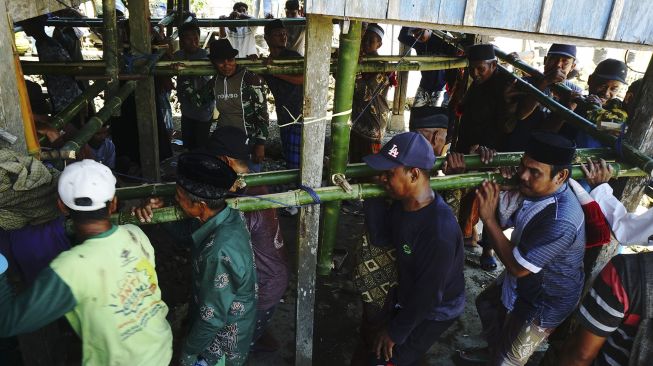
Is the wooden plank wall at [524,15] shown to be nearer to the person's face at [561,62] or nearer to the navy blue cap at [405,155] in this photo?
the navy blue cap at [405,155]

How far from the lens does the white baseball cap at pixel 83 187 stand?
187 cm

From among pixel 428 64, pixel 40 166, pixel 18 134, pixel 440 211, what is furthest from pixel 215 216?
pixel 428 64

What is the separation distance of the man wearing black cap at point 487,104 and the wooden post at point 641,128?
156 centimetres

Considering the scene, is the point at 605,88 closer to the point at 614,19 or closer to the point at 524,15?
the point at 614,19

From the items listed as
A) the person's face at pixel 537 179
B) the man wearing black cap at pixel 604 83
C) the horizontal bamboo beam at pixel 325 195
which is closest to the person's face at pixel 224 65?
the horizontal bamboo beam at pixel 325 195

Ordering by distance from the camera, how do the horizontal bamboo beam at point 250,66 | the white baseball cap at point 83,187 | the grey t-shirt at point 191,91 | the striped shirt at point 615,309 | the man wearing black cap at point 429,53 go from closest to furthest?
the white baseball cap at point 83,187 → the striped shirt at point 615,309 → the horizontal bamboo beam at point 250,66 → the grey t-shirt at point 191,91 → the man wearing black cap at point 429,53

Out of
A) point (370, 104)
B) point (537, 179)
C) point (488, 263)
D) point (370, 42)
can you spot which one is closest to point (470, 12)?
point (537, 179)

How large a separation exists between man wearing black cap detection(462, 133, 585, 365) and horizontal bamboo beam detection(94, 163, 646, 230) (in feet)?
0.43

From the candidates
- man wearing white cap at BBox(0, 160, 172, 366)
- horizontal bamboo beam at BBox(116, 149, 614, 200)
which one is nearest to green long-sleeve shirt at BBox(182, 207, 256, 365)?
man wearing white cap at BBox(0, 160, 172, 366)

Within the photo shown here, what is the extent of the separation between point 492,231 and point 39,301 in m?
2.22

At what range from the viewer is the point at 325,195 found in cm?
271

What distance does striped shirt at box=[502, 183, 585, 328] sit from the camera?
256cm

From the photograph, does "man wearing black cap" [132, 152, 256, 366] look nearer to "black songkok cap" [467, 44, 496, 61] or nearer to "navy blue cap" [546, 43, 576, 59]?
"black songkok cap" [467, 44, 496, 61]

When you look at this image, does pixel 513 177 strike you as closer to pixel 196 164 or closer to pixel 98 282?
pixel 196 164
